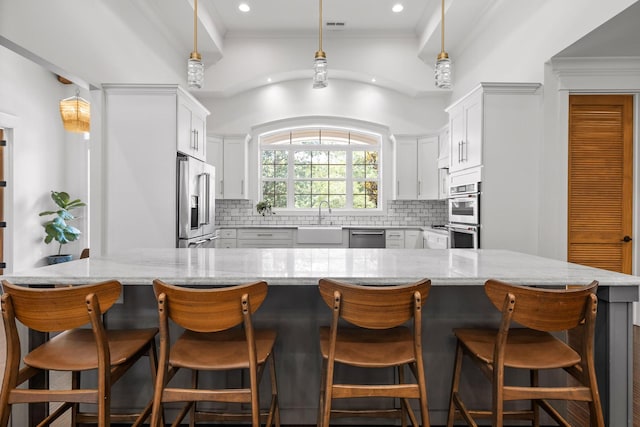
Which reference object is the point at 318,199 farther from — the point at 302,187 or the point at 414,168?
the point at 414,168

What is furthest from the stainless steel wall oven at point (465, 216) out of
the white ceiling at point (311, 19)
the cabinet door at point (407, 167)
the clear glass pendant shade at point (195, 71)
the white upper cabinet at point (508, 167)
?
the clear glass pendant shade at point (195, 71)

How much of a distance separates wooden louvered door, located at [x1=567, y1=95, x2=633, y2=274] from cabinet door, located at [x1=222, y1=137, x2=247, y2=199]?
4339 mm

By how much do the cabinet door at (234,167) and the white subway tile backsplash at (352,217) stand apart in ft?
1.04

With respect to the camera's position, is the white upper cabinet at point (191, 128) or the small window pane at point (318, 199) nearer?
the white upper cabinet at point (191, 128)

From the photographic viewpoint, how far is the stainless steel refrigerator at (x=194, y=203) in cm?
402

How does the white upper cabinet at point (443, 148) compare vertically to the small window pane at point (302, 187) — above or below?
above

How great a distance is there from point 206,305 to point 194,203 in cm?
304

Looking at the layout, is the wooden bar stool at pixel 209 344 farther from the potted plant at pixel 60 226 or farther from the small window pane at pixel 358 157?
the small window pane at pixel 358 157

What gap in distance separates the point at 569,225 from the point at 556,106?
115 centimetres

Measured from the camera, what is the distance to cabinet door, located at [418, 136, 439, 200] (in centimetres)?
599

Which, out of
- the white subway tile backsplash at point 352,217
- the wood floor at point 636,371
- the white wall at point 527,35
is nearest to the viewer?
the wood floor at point 636,371

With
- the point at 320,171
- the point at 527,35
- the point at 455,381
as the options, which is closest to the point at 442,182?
the point at 320,171

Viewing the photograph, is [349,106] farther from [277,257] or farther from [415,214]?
[277,257]

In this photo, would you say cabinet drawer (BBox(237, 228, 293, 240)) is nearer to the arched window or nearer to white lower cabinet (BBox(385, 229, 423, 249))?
the arched window
